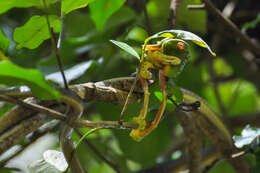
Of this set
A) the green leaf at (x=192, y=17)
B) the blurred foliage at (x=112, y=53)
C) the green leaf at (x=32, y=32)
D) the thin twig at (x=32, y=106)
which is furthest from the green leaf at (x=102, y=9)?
the green leaf at (x=192, y=17)

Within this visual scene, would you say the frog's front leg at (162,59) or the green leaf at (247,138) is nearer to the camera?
the frog's front leg at (162,59)

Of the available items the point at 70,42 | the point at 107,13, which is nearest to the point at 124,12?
the point at 70,42

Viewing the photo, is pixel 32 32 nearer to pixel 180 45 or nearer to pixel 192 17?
pixel 180 45

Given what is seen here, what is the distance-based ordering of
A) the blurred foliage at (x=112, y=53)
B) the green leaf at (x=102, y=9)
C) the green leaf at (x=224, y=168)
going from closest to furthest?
the green leaf at (x=102, y=9) < the blurred foliage at (x=112, y=53) < the green leaf at (x=224, y=168)

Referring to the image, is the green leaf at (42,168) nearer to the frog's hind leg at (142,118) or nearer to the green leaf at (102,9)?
the frog's hind leg at (142,118)

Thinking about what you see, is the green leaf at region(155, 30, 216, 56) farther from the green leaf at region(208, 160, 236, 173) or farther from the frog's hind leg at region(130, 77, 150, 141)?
the green leaf at region(208, 160, 236, 173)

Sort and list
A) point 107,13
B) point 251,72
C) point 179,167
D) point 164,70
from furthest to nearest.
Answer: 1. point 251,72
2. point 179,167
3. point 107,13
4. point 164,70

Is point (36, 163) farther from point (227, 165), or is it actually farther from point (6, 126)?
point (227, 165)

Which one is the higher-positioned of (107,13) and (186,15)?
(107,13)
